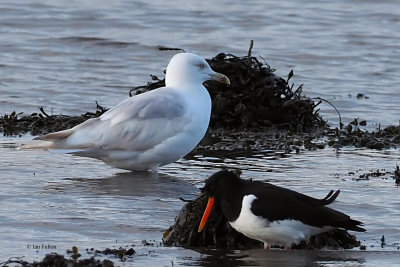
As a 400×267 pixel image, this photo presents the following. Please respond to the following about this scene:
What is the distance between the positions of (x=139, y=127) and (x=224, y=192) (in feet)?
9.09

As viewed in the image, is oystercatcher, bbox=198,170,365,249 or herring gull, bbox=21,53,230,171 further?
herring gull, bbox=21,53,230,171

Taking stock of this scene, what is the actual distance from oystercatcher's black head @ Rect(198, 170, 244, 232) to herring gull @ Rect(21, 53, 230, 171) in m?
2.39

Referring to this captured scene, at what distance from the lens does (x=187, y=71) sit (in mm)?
9781

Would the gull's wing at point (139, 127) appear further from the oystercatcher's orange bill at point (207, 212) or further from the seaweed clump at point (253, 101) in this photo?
the oystercatcher's orange bill at point (207, 212)

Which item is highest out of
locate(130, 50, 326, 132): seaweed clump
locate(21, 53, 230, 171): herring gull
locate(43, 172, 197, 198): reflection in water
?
locate(130, 50, 326, 132): seaweed clump

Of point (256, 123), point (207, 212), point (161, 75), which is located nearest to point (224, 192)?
point (207, 212)

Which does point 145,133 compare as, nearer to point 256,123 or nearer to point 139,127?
point 139,127

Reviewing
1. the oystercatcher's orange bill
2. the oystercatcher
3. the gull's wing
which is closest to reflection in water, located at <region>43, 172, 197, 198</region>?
the gull's wing

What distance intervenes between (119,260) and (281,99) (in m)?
5.46

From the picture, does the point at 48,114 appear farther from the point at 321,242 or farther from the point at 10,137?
the point at 321,242

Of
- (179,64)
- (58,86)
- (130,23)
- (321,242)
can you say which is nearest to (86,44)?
(130,23)

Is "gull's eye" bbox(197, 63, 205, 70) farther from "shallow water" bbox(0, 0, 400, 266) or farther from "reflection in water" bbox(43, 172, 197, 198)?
"reflection in water" bbox(43, 172, 197, 198)

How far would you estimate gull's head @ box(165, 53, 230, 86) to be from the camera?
32.0 ft

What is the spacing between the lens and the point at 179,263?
6.44m
